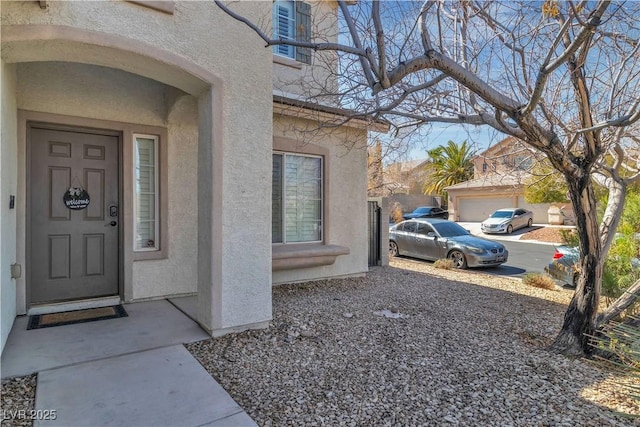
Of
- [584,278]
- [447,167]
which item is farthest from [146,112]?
[447,167]

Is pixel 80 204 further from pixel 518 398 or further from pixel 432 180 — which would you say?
pixel 432 180

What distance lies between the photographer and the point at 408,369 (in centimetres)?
374

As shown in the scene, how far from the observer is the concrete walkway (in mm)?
2779

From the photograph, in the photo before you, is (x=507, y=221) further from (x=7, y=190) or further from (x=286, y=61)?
(x=7, y=190)

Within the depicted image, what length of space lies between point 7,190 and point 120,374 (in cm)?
226

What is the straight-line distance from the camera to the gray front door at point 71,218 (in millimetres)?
4910

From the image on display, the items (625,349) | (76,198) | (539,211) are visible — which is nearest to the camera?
(625,349)

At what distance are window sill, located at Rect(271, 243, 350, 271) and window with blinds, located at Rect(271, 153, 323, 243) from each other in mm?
278

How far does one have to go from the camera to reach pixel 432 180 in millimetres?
35344

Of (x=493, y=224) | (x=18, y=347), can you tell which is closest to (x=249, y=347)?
(x=18, y=347)

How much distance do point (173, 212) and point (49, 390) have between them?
3.09 meters

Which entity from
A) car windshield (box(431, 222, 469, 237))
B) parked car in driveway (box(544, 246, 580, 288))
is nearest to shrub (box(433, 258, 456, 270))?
car windshield (box(431, 222, 469, 237))

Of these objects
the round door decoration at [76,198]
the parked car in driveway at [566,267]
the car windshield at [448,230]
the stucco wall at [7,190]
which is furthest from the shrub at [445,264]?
the stucco wall at [7,190]

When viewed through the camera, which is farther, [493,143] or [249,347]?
[493,143]
